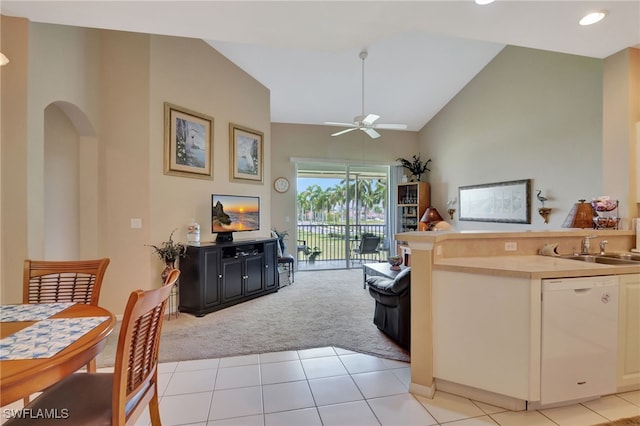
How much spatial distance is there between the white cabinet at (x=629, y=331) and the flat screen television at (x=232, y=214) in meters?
4.08

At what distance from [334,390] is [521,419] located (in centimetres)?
122

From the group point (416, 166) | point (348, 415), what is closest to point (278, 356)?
point (348, 415)

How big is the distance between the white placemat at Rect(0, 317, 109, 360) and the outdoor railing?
215 inches

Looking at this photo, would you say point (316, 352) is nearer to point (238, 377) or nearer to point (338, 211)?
point (238, 377)

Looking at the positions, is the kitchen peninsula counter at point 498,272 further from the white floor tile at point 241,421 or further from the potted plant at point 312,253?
the potted plant at point 312,253

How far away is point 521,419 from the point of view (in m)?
1.93

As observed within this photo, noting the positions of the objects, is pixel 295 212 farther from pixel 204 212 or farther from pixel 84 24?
pixel 84 24

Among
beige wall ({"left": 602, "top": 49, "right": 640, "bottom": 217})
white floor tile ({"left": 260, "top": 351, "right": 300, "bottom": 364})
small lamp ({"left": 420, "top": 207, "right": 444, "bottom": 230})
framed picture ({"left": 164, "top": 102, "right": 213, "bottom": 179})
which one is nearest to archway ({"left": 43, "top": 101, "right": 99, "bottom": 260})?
framed picture ({"left": 164, "top": 102, "right": 213, "bottom": 179})

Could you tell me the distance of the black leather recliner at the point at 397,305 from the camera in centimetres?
288

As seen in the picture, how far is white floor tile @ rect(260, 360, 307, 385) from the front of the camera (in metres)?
2.41

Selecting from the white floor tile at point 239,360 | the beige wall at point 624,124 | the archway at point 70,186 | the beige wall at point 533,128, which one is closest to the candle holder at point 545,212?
the beige wall at point 533,128

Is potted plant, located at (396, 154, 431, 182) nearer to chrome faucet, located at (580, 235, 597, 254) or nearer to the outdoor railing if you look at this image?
the outdoor railing

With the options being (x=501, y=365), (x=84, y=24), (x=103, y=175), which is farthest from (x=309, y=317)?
(x=84, y=24)

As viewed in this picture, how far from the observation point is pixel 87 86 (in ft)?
11.2
